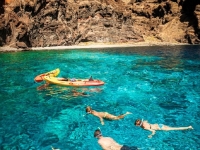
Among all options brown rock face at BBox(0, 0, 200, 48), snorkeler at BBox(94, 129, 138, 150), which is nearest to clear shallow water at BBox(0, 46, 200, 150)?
snorkeler at BBox(94, 129, 138, 150)

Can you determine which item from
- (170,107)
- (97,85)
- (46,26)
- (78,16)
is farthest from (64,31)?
(170,107)

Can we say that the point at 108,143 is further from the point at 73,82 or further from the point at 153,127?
the point at 73,82

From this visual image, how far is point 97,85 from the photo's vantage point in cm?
2541

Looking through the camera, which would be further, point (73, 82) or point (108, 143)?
point (73, 82)

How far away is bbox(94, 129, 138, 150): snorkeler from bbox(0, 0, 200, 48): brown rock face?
198 feet

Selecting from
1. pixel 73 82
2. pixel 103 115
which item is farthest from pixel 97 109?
pixel 73 82

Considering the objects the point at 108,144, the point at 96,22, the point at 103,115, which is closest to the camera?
the point at 108,144

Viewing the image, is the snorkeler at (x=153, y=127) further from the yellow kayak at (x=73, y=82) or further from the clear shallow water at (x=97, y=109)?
the yellow kayak at (x=73, y=82)

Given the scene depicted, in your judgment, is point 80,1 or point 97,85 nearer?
point 97,85

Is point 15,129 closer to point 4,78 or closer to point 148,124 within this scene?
point 148,124

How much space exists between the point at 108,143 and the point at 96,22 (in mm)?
80094

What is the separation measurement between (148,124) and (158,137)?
1252mm

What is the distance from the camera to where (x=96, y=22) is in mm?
89188

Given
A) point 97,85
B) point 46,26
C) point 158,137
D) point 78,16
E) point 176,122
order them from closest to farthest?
point 158,137
point 176,122
point 97,85
point 46,26
point 78,16
